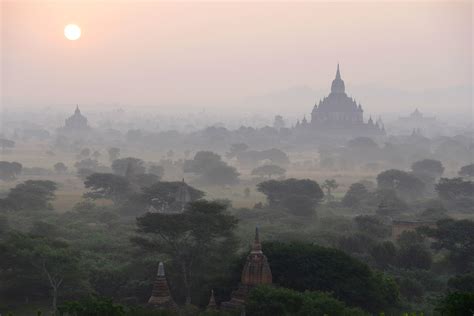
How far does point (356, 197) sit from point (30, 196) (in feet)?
99.4

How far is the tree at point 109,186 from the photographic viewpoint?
207ft

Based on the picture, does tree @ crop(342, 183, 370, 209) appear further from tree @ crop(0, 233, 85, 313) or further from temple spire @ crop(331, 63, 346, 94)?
temple spire @ crop(331, 63, 346, 94)

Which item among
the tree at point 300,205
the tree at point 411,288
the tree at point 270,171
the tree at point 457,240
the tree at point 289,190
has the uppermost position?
the tree at point 270,171

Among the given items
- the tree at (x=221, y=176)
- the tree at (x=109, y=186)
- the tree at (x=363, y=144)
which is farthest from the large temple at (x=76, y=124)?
the tree at (x=109, y=186)

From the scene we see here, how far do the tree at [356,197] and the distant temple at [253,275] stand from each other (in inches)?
1517

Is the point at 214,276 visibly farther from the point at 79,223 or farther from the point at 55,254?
the point at 79,223

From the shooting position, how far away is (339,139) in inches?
5797

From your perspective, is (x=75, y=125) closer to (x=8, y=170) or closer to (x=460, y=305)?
(x=8, y=170)

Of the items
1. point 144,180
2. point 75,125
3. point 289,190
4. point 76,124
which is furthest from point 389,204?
point 76,124

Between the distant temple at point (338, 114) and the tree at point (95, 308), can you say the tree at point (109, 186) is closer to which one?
the tree at point (95, 308)

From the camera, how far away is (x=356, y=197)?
2648 inches

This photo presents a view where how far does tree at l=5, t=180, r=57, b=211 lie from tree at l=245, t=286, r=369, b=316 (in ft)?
120

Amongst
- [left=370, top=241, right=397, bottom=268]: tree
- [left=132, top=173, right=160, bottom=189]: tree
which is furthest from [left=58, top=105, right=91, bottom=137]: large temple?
[left=370, top=241, right=397, bottom=268]: tree

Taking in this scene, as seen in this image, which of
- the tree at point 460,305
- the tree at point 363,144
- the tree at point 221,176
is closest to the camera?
the tree at point 460,305
